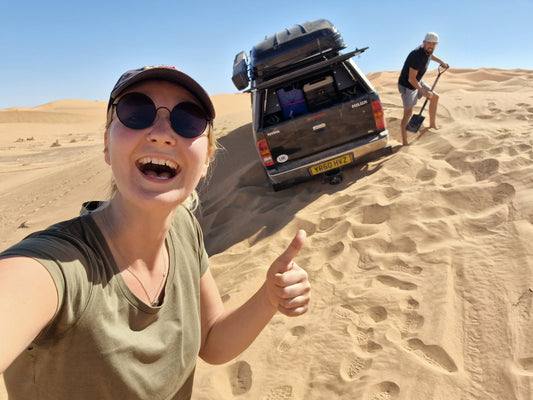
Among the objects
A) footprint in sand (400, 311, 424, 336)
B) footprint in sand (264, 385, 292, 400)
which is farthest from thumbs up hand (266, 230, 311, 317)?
footprint in sand (400, 311, 424, 336)

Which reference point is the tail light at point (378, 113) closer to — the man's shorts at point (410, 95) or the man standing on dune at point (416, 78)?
the man standing on dune at point (416, 78)

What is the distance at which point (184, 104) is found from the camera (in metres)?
1.51

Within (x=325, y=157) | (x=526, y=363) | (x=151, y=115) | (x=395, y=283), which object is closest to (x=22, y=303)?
(x=151, y=115)

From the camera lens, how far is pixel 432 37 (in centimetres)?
686

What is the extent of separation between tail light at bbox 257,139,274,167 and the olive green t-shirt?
4.33 m

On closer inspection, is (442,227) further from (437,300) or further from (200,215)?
(200,215)

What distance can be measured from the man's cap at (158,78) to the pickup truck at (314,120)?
12.7 ft

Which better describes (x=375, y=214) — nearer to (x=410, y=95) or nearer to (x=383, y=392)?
(x=383, y=392)

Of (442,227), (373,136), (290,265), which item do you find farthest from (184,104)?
(373,136)

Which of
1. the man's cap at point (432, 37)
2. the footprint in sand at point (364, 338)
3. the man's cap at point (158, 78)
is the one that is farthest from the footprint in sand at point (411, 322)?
the man's cap at point (432, 37)

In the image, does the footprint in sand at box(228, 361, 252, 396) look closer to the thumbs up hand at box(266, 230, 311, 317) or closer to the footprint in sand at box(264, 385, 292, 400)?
the footprint in sand at box(264, 385, 292, 400)

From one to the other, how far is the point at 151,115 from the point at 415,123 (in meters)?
6.56

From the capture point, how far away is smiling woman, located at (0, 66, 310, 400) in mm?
1107

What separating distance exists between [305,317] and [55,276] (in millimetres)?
2274
